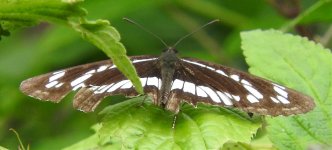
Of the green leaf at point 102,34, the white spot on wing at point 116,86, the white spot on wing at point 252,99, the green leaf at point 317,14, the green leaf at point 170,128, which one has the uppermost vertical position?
the green leaf at point 317,14

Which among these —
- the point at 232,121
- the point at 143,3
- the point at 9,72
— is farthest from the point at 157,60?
the point at 9,72

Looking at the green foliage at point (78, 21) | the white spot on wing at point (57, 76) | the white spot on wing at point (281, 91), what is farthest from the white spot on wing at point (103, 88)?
the green foliage at point (78, 21)

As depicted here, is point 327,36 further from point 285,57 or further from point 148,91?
point 148,91

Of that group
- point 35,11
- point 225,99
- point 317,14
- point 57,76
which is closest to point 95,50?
point 317,14

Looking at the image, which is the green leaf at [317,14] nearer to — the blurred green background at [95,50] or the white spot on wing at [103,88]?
the blurred green background at [95,50]

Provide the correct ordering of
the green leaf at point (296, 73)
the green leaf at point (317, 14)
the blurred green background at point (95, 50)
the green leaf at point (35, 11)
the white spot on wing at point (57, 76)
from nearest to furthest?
the green leaf at point (35, 11) → the green leaf at point (296, 73) → the white spot on wing at point (57, 76) → the green leaf at point (317, 14) → the blurred green background at point (95, 50)

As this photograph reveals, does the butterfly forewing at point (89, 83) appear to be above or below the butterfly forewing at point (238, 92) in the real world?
below

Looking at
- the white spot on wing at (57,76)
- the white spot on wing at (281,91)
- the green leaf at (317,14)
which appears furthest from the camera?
the green leaf at (317,14)

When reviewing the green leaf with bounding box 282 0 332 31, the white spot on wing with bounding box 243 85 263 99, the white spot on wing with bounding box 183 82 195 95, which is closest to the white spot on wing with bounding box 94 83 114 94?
the white spot on wing with bounding box 183 82 195 95

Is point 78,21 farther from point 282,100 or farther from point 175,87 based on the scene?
point 282,100

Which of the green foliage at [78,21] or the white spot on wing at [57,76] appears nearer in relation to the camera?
the green foliage at [78,21]
